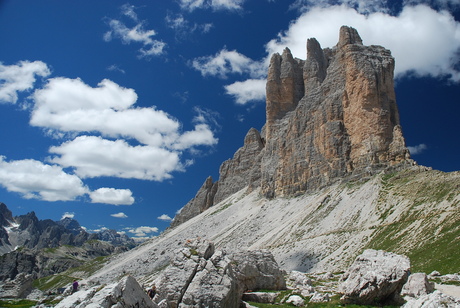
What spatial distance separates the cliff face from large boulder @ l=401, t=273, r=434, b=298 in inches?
2709

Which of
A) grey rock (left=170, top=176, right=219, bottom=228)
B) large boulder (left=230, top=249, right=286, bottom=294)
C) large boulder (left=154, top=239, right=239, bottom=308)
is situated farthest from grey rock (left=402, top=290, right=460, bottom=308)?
grey rock (left=170, top=176, right=219, bottom=228)

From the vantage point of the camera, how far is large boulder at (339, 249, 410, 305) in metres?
17.2

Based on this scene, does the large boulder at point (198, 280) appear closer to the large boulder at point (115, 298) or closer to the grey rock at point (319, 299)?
the large boulder at point (115, 298)

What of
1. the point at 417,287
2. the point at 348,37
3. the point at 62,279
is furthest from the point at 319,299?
the point at 62,279

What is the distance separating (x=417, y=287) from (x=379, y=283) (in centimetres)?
472

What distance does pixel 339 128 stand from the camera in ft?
338

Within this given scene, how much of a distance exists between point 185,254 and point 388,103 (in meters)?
95.7

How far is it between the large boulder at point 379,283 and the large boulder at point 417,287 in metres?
2.71

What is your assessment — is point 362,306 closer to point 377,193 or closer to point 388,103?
point 377,193

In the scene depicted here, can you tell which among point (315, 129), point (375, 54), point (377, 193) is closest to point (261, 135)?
point (315, 129)

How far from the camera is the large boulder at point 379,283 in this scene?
1723 cm

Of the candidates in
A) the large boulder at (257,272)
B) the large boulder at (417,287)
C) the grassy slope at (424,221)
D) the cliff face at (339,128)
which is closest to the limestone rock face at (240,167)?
the cliff face at (339,128)

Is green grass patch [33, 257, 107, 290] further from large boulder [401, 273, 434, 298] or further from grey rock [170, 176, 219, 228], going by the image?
large boulder [401, 273, 434, 298]

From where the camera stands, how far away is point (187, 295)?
49.7 feet
